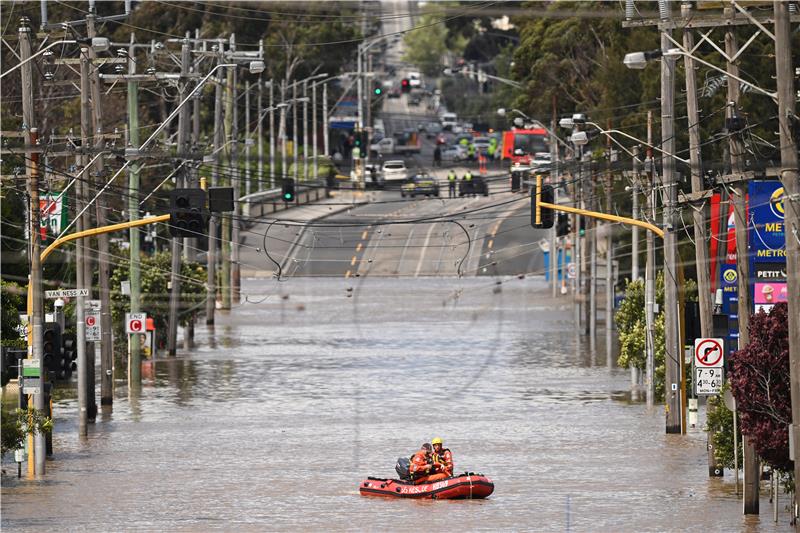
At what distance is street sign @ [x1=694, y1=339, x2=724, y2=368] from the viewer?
38.9 metres

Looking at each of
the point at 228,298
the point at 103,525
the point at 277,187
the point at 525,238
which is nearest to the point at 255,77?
the point at 277,187

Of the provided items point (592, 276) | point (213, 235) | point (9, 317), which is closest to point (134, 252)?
point (9, 317)

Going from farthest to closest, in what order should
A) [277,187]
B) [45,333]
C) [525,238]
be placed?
1. [277,187]
2. [525,238]
3. [45,333]

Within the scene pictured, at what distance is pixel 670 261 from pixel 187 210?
39.4ft

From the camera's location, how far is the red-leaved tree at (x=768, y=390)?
30047 millimetres

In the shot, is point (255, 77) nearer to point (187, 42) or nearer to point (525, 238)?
point (525, 238)

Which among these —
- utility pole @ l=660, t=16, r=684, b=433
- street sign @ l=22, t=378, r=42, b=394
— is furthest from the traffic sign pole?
utility pole @ l=660, t=16, r=684, b=433

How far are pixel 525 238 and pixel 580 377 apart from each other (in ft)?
170

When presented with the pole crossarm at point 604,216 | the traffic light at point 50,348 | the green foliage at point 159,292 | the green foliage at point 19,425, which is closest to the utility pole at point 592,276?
the green foliage at point 159,292

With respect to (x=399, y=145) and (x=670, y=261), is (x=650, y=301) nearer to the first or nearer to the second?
(x=670, y=261)

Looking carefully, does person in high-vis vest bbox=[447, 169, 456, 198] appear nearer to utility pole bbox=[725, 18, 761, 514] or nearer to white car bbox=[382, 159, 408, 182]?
white car bbox=[382, 159, 408, 182]

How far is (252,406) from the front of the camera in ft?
183

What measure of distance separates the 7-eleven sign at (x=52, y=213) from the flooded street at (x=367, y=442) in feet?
17.8

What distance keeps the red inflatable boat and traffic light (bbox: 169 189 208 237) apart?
6.84 metres
